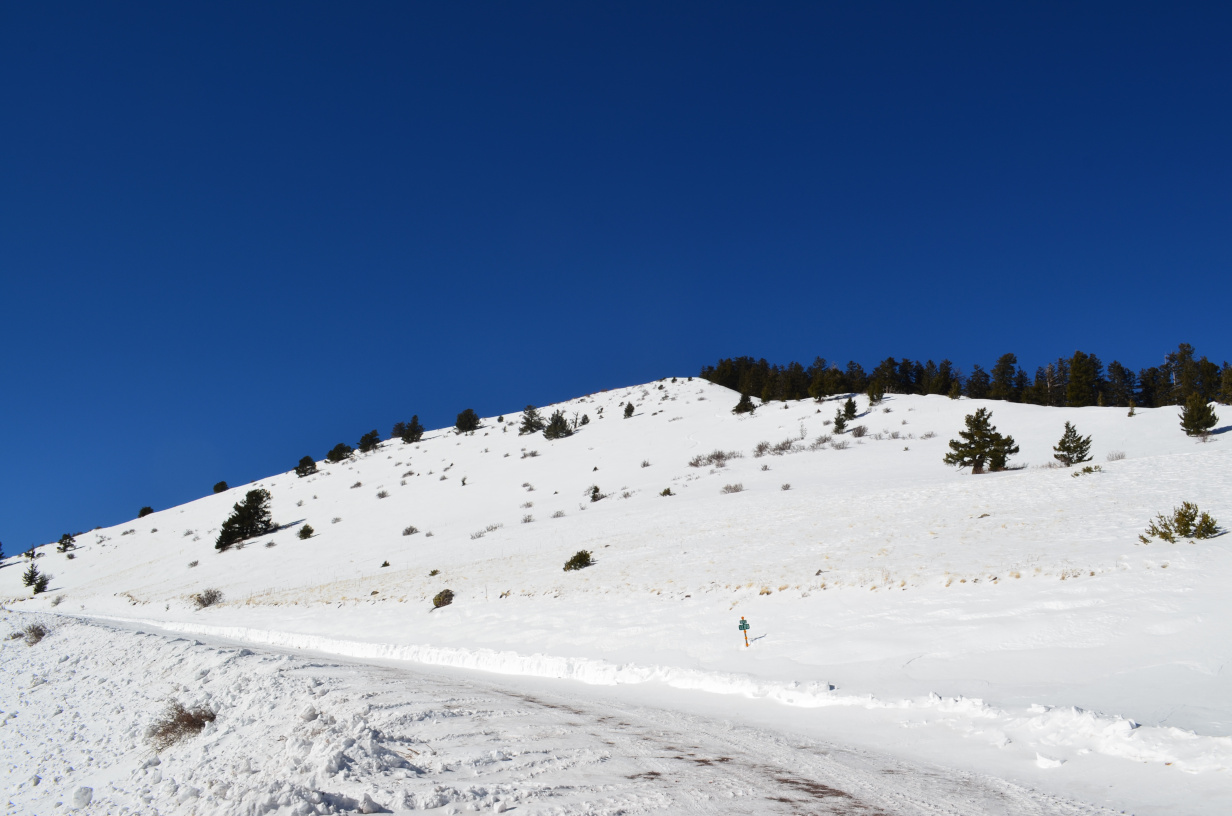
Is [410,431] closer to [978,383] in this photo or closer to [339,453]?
[339,453]

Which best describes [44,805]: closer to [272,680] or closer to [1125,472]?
[272,680]

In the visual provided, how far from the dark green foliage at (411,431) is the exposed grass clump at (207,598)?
40631mm

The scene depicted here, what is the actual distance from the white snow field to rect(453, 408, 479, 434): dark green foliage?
41.1 metres

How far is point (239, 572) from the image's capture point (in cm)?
3300

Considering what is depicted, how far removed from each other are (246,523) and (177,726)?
39.8 metres

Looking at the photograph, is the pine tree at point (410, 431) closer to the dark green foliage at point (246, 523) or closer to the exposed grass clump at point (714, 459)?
the dark green foliage at point (246, 523)

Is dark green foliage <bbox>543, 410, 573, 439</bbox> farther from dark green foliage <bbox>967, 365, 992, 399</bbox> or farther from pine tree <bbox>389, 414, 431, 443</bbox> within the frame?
dark green foliage <bbox>967, 365, 992, 399</bbox>

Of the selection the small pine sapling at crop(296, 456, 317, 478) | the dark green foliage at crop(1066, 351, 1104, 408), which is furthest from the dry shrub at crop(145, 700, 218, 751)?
the dark green foliage at crop(1066, 351, 1104, 408)

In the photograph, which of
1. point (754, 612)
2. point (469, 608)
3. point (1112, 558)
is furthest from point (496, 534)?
point (1112, 558)

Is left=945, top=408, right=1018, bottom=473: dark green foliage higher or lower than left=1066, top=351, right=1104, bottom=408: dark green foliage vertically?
lower

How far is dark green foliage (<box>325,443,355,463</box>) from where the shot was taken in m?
65.9

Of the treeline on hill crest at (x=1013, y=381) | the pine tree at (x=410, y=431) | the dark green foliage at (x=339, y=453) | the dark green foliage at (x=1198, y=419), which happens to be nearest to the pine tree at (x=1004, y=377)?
the treeline on hill crest at (x=1013, y=381)

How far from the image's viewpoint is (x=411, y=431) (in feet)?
231

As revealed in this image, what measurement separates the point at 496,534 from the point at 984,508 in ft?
72.6
